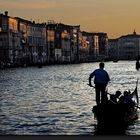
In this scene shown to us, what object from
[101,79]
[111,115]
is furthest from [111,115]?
[101,79]

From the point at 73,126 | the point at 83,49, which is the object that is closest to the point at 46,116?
the point at 73,126

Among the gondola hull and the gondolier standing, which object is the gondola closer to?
the gondola hull

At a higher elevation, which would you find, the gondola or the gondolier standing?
the gondolier standing

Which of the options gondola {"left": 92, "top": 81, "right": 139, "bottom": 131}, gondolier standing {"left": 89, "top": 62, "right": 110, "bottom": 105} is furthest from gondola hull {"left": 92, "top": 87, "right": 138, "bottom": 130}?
gondolier standing {"left": 89, "top": 62, "right": 110, "bottom": 105}

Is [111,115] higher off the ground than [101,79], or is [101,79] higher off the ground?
[101,79]

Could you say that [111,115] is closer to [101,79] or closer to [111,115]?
[111,115]

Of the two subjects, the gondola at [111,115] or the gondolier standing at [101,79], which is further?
the gondolier standing at [101,79]

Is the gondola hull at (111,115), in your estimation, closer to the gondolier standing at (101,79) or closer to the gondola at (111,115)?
the gondola at (111,115)

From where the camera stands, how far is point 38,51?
187 feet

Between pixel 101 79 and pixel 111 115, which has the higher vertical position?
pixel 101 79

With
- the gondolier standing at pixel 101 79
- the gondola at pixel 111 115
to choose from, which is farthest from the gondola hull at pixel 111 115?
the gondolier standing at pixel 101 79

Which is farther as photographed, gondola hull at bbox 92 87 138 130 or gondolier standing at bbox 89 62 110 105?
gondolier standing at bbox 89 62 110 105

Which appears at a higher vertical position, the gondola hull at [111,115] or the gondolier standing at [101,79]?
the gondolier standing at [101,79]

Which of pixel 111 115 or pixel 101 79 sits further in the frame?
pixel 101 79
